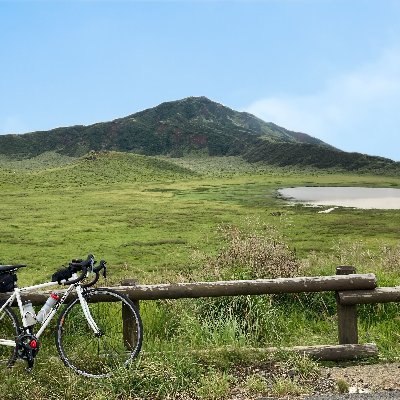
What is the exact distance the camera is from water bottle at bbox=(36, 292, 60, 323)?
7.52 meters

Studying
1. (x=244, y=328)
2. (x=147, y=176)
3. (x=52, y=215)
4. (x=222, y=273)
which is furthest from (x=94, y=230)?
(x=147, y=176)

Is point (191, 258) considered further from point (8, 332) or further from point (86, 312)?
point (86, 312)

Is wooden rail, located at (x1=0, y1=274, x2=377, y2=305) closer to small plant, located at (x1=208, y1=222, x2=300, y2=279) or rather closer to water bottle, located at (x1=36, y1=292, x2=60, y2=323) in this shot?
water bottle, located at (x1=36, y1=292, x2=60, y2=323)

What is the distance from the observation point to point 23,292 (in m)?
7.76

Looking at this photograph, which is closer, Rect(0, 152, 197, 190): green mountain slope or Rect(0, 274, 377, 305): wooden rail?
Rect(0, 274, 377, 305): wooden rail

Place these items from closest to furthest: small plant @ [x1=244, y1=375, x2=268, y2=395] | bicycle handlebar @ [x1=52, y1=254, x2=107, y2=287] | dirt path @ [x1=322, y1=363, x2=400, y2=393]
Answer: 1. small plant @ [x1=244, y1=375, x2=268, y2=395]
2. dirt path @ [x1=322, y1=363, x2=400, y2=393]
3. bicycle handlebar @ [x1=52, y1=254, x2=107, y2=287]

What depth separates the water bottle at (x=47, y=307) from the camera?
7.52m

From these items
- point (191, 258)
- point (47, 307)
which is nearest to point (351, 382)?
point (47, 307)

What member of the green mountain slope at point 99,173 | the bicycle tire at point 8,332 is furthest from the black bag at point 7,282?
the green mountain slope at point 99,173

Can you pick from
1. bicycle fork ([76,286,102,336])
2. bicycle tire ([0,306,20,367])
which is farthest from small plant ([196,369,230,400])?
bicycle tire ([0,306,20,367])

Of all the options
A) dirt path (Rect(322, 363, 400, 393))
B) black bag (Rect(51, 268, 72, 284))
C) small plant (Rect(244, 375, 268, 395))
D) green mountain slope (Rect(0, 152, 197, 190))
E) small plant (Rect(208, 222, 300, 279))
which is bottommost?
dirt path (Rect(322, 363, 400, 393))

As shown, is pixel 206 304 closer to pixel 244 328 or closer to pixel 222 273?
pixel 244 328

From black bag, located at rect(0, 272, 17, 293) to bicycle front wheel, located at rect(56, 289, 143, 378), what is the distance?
844 millimetres

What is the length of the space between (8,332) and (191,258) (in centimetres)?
1198
